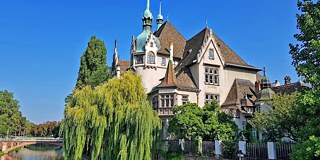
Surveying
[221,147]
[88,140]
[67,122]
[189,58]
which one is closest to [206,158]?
[221,147]

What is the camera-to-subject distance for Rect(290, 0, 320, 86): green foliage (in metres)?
11.8

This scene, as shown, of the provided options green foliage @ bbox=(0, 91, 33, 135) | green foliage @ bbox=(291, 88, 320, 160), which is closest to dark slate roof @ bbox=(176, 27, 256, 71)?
green foliage @ bbox=(291, 88, 320, 160)

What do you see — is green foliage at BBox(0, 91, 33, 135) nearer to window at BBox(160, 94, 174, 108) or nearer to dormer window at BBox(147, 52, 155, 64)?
dormer window at BBox(147, 52, 155, 64)

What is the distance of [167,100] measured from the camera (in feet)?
102

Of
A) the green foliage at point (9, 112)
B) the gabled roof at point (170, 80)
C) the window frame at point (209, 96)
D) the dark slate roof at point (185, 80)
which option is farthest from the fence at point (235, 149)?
the green foliage at point (9, 112)

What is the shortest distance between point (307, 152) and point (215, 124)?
13052mm

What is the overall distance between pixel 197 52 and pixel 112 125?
56.9 feet

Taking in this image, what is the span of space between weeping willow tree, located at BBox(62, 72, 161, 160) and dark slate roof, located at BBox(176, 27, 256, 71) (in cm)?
1440

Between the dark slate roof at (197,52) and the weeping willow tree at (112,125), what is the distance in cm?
1440

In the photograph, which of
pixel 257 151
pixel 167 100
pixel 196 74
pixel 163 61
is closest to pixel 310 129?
pixel 257 151

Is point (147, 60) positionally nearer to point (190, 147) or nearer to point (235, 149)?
point (190, 147)

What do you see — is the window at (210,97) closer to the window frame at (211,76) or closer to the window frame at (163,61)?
the window frame at (211,76)

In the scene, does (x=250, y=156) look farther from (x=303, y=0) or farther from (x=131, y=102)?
(x=303, y=0)

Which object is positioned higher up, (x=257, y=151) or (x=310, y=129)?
(x=310, y=129)
